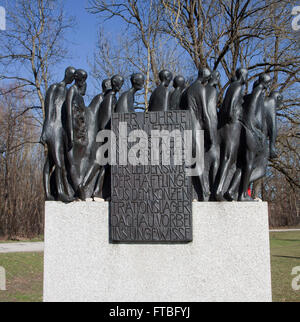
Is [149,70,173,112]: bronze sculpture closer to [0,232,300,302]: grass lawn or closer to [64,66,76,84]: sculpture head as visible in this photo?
[64,66,76,84]: sculpture head

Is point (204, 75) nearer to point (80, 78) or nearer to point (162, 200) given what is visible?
point (80, 78)

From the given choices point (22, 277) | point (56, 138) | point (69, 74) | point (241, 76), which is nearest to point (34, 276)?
point (22, 277)

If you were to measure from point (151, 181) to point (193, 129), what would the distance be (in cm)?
96

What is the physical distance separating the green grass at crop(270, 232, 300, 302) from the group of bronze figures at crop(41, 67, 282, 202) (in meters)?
3.94

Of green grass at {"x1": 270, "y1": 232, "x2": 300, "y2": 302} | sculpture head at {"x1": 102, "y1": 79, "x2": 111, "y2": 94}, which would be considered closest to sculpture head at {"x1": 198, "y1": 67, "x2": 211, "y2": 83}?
sculpture head at {"x1": 102, "y1": 79, "x2": 111, "y2": 94}

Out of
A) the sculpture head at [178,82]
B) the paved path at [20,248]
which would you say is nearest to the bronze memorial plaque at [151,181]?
the sculpture head at [178,82]

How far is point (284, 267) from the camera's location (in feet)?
38.2

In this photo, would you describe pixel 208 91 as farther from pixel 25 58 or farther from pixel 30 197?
pixel 30 197

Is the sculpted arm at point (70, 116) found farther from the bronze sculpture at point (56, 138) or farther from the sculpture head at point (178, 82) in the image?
the sculpture head at point (178, 82)

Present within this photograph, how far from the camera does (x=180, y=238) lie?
4.84m

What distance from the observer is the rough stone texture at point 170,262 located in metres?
4.81

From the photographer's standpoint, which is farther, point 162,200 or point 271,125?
point 271,125

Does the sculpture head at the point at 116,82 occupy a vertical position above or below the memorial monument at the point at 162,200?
above

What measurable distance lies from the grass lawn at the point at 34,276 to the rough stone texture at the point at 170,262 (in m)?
3.42
